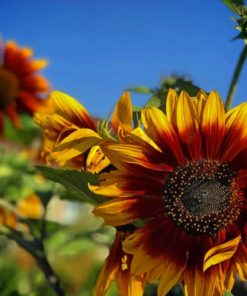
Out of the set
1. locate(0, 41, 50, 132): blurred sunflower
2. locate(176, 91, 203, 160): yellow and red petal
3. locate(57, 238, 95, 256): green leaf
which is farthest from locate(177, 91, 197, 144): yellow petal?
locate(0, 41, 50, 132): blurred sunflower

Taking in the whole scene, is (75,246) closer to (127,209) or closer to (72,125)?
(72,125)

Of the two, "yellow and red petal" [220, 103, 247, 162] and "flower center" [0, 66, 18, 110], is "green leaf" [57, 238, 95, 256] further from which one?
"flower center" [0, 66, 18, 110]

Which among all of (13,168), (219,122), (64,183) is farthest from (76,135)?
(13,168)

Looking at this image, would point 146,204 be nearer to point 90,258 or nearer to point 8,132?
point 90,258

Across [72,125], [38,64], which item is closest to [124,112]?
[72,125]

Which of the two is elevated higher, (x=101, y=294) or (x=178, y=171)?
(x=178, y=171)

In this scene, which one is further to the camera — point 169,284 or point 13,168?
point 13,168

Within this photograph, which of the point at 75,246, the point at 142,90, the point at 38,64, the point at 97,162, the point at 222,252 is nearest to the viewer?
the point at 222,252
